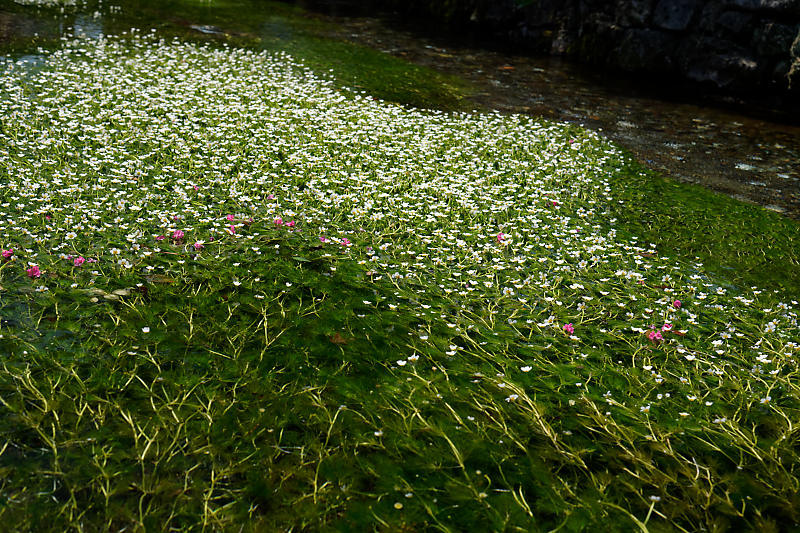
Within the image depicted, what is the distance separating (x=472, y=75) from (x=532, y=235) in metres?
7.57

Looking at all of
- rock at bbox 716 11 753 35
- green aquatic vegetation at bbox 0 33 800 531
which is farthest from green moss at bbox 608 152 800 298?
rock at bbox 716 11 753 35

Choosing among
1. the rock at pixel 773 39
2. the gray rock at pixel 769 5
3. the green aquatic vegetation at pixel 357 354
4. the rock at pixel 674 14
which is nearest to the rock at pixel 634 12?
the rock at pixel 674 14

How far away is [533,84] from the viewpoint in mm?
11945

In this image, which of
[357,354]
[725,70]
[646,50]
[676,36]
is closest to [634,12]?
[646,50]

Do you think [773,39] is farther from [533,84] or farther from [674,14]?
[533,84]

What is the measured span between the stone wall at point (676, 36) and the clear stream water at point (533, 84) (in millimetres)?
612

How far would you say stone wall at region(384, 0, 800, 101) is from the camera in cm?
1086

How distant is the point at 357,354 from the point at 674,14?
1142 cm

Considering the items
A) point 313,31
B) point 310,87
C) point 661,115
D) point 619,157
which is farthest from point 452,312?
point 313,31

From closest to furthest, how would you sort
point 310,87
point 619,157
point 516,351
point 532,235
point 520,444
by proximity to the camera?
point 520,444, point 516,351, point 532,235, point 619,157, point 310,87

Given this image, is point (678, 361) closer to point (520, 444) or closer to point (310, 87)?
point (520, 444)

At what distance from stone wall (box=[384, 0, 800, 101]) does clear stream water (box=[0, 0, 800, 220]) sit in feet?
2.01

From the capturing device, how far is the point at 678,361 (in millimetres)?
3859

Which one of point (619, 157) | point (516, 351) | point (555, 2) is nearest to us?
point (516, 351)
